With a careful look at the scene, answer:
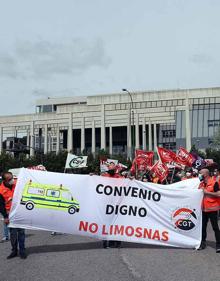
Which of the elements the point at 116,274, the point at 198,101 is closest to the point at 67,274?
the point at 116,274

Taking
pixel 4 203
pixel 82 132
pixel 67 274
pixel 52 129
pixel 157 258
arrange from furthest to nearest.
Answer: pixel 52 129 < pixel 82 132 < pixel 4 203 < pixel 157 258 < pixel 67 274

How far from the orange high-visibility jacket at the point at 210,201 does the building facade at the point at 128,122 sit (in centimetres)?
5846

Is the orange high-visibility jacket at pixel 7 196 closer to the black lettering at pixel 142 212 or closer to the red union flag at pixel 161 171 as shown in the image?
the black lettering at pixel 142 212

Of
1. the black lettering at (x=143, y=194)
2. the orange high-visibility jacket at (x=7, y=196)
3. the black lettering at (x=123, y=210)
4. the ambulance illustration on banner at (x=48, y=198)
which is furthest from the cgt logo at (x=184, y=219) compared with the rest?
the orange high-visibility jacket at (x=7, y=196)

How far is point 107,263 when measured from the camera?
7.67 m

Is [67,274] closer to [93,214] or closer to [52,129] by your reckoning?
[93,214]

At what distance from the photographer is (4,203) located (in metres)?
8.91

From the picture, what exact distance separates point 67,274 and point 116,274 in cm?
77

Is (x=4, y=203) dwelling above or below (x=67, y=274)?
above

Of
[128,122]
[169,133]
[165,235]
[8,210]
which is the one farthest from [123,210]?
[169,133]

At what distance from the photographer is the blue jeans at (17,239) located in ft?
27.2

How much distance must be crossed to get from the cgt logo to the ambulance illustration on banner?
2116mm

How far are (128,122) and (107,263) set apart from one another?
237 feet

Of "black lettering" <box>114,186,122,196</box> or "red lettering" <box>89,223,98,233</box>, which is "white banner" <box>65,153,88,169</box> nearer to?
"black lettering" <box>114,186,122,196</box>
